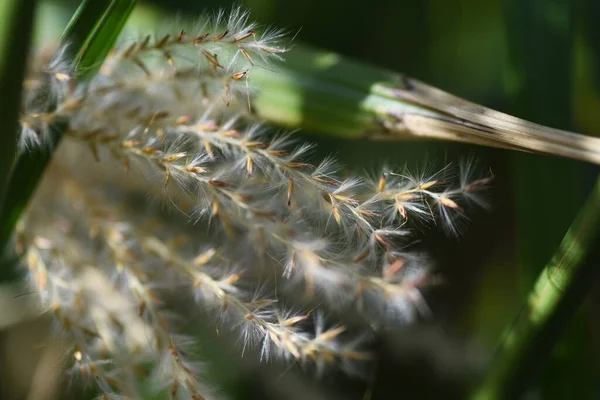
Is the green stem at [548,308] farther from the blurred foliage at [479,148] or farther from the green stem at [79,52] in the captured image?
the green stem at [79,52]

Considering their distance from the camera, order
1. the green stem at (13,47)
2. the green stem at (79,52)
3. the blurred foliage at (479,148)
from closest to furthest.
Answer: the green stem at (13,47)
the green stem at (79,52)
the blurred foliage at (479,148)

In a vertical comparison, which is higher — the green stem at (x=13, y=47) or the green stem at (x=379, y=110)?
the green stem at (x=13, y=47)

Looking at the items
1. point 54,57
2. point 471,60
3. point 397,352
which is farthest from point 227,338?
point 471,60

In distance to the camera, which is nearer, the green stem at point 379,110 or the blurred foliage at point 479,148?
the green stem at point 379,110

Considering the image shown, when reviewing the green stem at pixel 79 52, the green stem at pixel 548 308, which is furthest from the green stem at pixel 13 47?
the green stem at pixel 548 308

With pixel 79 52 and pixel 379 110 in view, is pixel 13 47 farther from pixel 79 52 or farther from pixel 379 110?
pixel 379 110

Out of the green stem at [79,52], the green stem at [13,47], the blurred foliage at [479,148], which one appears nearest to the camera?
the green stem at [13,47]

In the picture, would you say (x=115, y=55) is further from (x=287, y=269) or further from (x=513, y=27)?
(x=513, y=27)
